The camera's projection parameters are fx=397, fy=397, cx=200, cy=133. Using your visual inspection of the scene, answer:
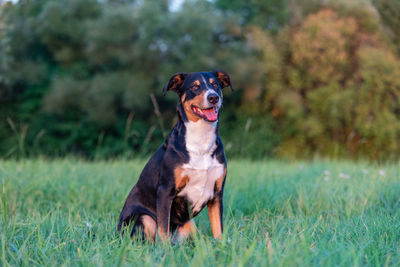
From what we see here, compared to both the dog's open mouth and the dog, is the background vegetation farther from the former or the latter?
the dog's open mouth

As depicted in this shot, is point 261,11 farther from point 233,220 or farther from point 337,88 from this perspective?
point 233,220

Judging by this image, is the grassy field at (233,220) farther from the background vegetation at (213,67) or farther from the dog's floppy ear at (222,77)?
the background vegetation at (213,67)

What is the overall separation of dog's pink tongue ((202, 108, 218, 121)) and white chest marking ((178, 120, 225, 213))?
3.8 inches

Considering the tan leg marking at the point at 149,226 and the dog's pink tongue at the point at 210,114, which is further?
the tan leg marking at the point at 149,226

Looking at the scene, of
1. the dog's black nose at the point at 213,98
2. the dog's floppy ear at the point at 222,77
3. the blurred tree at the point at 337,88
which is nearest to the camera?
the dog's black nose at the point at 213,98

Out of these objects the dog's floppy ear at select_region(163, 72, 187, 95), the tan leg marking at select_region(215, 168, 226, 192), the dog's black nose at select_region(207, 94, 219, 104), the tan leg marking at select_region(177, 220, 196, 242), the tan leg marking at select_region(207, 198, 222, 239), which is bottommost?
the tan leg marking at select_region(177, 220, 196, 242)

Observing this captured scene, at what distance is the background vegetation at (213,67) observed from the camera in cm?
1628

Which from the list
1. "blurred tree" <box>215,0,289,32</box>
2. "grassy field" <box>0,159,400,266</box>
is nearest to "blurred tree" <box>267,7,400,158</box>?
"blurred tree" <box>215,0,289,32</box>

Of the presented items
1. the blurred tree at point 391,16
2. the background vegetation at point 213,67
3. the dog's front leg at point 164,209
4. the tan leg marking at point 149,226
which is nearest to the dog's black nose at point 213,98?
the dog's front leg at point 164,209

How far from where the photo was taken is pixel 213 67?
1597cm

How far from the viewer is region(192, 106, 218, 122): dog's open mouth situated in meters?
3.08

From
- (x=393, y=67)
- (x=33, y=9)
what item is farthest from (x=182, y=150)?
(x=33, y=9)

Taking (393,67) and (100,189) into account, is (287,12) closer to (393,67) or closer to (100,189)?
(393,67)

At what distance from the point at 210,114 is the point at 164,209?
32.2 inches
